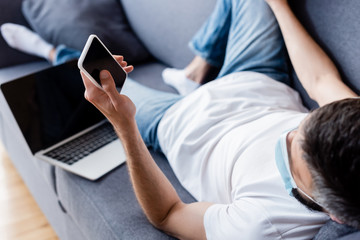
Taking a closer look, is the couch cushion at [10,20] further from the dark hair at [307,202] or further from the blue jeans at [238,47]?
the dark hair at [307,202]

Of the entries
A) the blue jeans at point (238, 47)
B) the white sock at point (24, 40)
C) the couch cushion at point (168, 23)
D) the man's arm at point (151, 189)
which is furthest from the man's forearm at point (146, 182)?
the white sock at point (24, 40)

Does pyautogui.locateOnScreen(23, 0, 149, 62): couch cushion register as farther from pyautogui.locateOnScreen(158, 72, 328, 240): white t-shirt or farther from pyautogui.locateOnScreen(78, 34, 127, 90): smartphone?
pyautogui.locateOnScreen(78, 34, 127, 90): smartphone

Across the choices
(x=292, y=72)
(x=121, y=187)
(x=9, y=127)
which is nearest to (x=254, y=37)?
(x=292, y=72)

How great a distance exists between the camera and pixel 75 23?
1452 millimetres

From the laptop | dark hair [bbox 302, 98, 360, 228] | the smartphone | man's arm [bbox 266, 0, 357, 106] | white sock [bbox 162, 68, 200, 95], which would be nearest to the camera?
dark hair [bbox 302, 98, 360, 228]

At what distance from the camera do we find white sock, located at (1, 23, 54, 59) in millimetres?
1454

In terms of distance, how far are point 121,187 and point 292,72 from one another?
0.66 meters

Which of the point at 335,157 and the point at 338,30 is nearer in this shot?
the point at 335,157

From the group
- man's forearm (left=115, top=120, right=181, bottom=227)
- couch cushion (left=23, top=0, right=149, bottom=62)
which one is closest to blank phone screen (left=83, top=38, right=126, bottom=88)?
man's forearm (left=115, top=120, right=181, bottom=227)

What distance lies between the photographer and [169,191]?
2.79 feet

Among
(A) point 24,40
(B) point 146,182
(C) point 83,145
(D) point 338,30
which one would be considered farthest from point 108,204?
(A) point 24,40

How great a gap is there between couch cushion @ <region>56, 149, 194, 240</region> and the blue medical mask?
311 mm

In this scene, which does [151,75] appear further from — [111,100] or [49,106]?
[111,100]

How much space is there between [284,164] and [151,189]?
317mm
